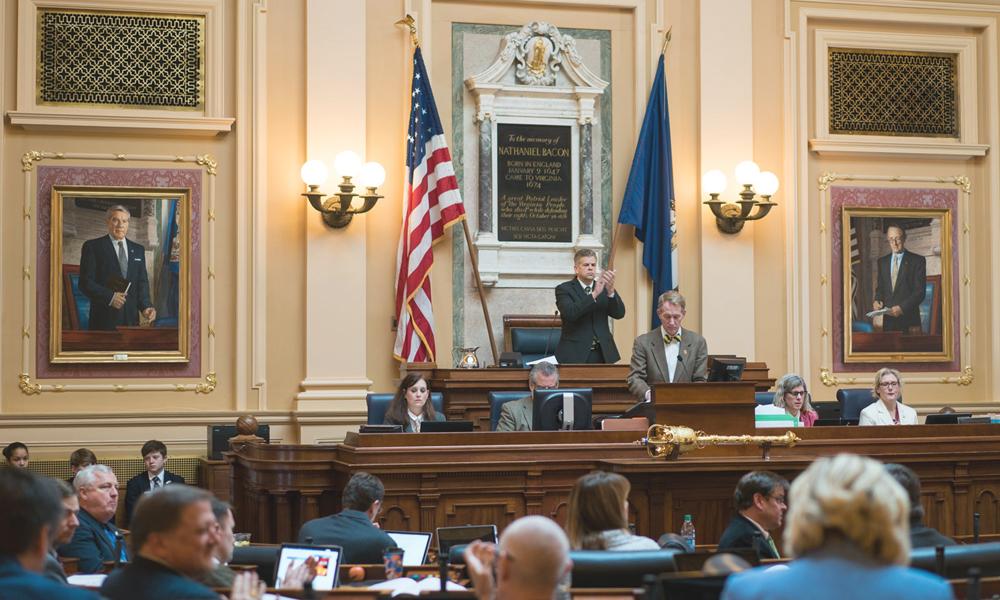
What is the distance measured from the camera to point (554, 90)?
11.8 meters

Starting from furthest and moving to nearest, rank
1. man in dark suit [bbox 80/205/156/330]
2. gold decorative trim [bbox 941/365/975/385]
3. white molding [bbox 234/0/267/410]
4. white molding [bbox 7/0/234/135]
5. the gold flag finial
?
1. gold decorative trim [bbox 941/365/975/385]
2. the gold flag finial
3. white molding [bbox 234/0/267/410]
4. man in dark suit [bbox 80/205/156/330]
5. white molding [bbox 7/0/234/135]

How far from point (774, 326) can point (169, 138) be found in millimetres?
5621

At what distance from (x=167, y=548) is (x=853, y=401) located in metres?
8.17

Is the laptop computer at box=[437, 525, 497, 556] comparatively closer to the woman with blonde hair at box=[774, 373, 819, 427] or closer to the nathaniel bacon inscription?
the woman with blonde hair at box=[774, 373, 819, 427]

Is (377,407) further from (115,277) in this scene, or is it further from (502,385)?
(115,277)

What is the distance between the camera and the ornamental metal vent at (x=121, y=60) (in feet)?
35.6

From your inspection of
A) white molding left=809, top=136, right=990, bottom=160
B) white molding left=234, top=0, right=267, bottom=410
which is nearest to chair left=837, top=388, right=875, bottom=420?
white molding left=809, top=136, right=990, bottom=160

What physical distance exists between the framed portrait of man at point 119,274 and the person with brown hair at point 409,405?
2878 mm

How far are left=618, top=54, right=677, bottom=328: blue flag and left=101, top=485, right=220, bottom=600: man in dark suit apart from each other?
8163 millimetres

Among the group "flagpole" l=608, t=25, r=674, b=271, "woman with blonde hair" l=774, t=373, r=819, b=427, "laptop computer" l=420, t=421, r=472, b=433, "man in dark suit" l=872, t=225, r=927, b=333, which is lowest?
"laptop computer" l=420, t=421, r=472, b=433

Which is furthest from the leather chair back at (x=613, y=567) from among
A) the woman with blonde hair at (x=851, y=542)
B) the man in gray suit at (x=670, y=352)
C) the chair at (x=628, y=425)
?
Result: the man in gray suit at (x=670, y=352)

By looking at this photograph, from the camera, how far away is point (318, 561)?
16.4ft

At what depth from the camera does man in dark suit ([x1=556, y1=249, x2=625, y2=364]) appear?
33.3ft

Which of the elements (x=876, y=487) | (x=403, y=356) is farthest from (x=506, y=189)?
(x=876, y=487)
